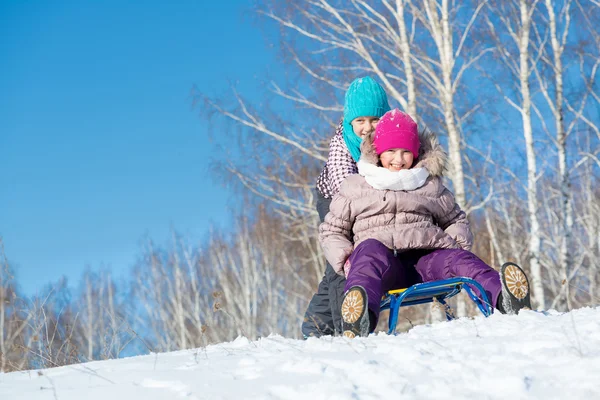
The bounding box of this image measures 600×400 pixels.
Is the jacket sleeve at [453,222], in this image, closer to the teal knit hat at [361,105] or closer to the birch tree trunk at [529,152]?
the teal knit hat at [361,105]

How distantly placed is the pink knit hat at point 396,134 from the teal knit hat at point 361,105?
1.17 feet

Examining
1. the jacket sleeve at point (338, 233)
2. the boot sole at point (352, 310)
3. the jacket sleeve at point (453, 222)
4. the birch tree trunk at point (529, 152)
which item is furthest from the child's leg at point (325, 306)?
the birch tree trunk at point (529, 152)

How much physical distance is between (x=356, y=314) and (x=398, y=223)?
794mm

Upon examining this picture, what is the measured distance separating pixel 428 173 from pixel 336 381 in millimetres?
2231

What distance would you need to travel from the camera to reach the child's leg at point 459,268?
3497 mm

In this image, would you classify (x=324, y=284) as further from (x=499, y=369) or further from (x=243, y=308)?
(x=243, y=308)

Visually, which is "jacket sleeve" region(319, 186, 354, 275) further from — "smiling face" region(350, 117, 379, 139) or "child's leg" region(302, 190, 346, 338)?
"smiling face" region(350, 117, 379, 139)

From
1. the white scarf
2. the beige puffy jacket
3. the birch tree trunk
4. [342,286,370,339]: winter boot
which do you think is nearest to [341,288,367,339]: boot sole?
[342,286,370,339]: winter boot

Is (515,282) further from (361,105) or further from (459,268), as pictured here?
(361,105)

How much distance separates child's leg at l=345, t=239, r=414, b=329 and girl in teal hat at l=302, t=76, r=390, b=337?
26.2 inches

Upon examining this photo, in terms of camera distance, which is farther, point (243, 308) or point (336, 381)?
point (243, 308)

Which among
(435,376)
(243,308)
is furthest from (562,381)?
(243,308)

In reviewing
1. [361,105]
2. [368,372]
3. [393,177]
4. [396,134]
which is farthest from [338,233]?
[368,372]

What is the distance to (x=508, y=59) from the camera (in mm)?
10086
